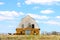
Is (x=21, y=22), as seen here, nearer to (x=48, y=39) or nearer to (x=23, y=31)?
(x=23, y=31)

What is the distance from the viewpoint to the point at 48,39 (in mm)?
24641

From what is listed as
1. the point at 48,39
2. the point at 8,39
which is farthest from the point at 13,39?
the point at 48,39

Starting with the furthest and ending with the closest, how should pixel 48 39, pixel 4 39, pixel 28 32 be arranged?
pixel 28 32
pixel 48 39
pixel 4 39

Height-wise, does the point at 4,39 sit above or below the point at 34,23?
below

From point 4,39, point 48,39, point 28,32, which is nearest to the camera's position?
point 4,39

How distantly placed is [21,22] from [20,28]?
167 centimetres

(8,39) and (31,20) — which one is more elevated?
(31,20)

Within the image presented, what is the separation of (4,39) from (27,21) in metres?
37.4

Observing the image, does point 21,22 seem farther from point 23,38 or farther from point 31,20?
point 23,38

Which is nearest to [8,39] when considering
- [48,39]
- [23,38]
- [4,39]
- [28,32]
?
[4,39]

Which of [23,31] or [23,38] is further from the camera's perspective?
[23,31]

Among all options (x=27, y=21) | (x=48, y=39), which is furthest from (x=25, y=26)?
(x=48, y=39)

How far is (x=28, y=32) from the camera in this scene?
58.8 meters

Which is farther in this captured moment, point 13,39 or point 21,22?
point 21,22
